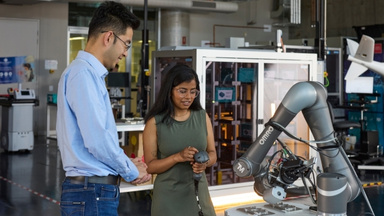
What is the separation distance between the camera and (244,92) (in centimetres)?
714

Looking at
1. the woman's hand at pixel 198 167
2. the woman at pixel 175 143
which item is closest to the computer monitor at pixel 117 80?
the woman at pixel 175 143

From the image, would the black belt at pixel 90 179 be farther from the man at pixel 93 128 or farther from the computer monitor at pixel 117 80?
the computer monitor at pixel 117 80

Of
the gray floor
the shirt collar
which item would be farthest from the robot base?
the gray floor

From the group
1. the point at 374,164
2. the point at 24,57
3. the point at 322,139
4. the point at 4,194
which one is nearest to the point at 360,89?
the point at 374,164

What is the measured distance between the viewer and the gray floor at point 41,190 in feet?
22.0

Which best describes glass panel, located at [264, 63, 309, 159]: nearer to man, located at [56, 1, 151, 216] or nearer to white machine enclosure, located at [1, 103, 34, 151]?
man, located at [56, 1, 151, 216]

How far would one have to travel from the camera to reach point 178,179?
3186mm

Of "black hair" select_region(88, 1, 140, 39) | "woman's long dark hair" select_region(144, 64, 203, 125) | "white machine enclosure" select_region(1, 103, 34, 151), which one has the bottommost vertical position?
"white machine enclosure" select_region(1, 103, 34, 151)

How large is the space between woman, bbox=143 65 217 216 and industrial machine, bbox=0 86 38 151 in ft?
26.9

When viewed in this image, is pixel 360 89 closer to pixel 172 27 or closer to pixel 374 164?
pixel 374 164

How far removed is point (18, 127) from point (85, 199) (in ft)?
29.5

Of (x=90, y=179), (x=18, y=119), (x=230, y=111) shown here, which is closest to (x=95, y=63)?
(x=90, y=179)

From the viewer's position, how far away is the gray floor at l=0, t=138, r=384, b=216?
670cm

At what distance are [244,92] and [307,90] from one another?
4687 mm
